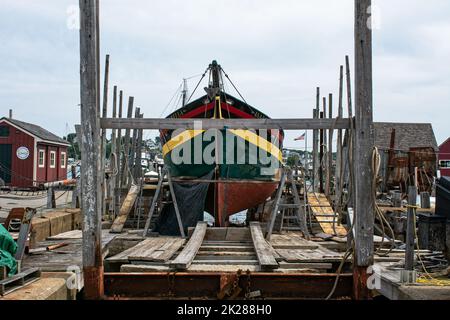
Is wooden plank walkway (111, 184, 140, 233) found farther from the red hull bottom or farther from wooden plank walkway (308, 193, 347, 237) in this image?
wooden plank walkway (308, 193, 347, 237)

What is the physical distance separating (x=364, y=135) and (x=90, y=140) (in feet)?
8.70

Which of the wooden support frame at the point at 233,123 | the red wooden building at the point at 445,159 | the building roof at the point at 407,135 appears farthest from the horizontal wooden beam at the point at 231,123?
the building roof at the point at 407,135

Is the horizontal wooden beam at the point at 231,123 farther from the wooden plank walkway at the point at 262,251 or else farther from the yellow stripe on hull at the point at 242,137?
the yellow stripe on hull at the point at 242,137

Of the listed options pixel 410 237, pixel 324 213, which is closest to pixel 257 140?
pixel 324 213

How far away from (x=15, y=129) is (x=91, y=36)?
96.1 feet

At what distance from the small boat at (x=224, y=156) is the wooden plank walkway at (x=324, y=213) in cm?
116

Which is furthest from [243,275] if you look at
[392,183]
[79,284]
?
[392,183]

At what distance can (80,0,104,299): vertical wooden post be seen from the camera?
4727mm

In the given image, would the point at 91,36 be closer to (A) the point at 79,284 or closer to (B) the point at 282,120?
(B) the point at 282,120

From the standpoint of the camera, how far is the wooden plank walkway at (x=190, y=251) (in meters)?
5.39

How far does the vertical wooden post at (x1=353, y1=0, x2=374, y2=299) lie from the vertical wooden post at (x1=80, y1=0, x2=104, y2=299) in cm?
253

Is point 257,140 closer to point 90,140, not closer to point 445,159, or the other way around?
point 90,140
